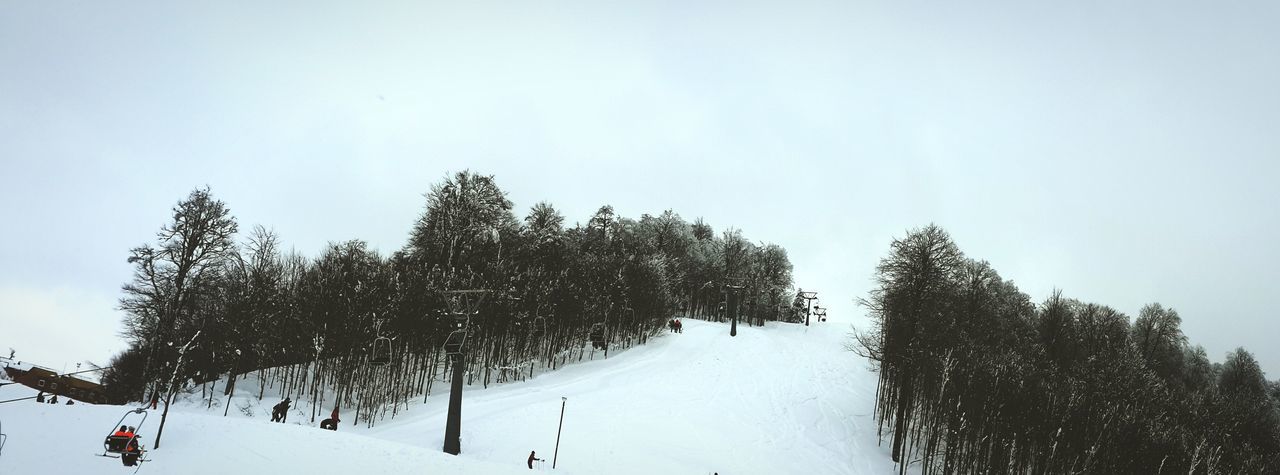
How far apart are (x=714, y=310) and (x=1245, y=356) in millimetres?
65261

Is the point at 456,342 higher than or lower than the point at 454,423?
higher

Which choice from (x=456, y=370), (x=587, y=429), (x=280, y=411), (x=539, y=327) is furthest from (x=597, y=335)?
(x=280, y=411)

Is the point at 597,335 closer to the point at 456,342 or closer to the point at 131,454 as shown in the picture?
the point at 456,342

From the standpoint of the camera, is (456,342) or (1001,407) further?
(1001,407)

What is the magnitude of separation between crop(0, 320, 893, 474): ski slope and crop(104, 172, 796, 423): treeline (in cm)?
299

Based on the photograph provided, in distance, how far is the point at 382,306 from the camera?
33.5 meters

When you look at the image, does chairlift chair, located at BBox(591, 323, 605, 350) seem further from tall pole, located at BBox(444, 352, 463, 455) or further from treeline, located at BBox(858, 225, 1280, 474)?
tall pole, located at BBox(444, 352, 463, 455)

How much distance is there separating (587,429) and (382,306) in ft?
52.3

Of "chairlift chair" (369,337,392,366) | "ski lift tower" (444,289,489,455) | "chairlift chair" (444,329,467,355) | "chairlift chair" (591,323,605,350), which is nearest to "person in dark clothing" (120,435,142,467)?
"ski lift tower" (444,289,489,455)

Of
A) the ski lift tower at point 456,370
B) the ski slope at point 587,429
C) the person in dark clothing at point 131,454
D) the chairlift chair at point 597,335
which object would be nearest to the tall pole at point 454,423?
the ski lift tower at point 456,370

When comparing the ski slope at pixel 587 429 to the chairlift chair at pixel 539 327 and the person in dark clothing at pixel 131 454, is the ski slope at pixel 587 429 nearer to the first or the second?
the person in dark clothing at pixel 131 454

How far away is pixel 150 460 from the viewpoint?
1739 centimetres

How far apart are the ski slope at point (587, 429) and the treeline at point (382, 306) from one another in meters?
2.99

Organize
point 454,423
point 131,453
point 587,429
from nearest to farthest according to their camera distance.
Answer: point 131,453
point 454,423
point 587,429
